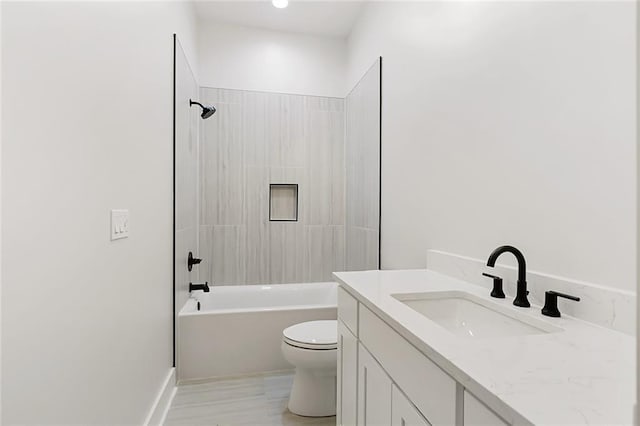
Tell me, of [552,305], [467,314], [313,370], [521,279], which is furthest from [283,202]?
[552,305]

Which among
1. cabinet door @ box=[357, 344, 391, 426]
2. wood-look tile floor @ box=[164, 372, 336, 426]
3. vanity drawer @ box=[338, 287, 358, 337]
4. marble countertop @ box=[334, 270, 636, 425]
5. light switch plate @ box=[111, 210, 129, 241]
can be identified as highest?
light switch plate @ box=[111, 210, 129, 241]

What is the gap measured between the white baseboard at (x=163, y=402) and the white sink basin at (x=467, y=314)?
1417 millimetres

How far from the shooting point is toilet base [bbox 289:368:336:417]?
76.7 inches

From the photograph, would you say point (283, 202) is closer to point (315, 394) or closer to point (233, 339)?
point (233, 339)

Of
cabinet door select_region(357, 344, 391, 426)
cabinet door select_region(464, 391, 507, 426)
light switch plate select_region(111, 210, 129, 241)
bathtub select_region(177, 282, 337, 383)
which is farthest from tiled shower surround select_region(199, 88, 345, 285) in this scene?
cabinet door select_region(464, 391, 507, 426)

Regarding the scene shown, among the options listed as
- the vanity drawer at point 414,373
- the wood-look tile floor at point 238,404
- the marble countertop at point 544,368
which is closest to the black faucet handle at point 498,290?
the marble countertop at point 544,368

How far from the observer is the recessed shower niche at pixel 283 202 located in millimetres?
3240

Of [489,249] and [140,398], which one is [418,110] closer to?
[489,249]

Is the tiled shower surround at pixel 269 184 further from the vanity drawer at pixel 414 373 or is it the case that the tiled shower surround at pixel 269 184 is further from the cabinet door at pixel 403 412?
the cabinet door at pixel 403 412

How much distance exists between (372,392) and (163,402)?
1.40 metres

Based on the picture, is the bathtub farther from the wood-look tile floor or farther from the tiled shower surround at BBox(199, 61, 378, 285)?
the tiled shower surround at BBox(199, 61, 378, 285)

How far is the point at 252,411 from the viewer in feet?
6.59

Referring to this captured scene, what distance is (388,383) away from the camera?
3.29 ft

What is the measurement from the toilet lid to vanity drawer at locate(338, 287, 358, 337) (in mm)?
455
